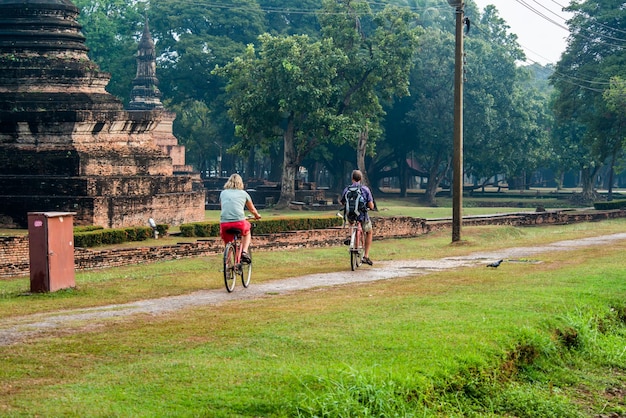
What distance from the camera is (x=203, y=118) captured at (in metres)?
78.1

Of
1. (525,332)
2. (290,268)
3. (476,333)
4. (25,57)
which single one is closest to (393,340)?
(476,333)

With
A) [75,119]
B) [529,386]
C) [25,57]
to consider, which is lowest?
[529,386]

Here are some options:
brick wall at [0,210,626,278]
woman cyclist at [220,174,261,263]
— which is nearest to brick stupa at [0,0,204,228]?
brick wall at [0,210,626,278]

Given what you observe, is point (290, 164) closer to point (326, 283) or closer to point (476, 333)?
point (326, 283)

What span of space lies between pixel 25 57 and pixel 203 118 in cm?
5327

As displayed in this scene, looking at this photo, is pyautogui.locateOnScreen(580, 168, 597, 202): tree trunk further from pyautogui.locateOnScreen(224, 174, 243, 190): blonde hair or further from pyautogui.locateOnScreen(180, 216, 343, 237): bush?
pyautogui.locateOnScreen(224, 174, 243, 190): blonde hair

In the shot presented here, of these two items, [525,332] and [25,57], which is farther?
[25,57]

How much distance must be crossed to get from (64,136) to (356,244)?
10.9m

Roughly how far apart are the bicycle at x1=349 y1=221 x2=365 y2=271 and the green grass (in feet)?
5.48

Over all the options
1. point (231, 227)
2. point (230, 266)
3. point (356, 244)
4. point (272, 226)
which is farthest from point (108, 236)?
point (230, 266)

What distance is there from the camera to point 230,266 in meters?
12.9

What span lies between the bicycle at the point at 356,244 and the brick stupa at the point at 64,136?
344 inches

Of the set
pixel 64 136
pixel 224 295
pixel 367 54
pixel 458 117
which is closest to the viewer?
pixel 224 295

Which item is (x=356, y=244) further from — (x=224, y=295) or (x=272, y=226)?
(x=272, y=226)
